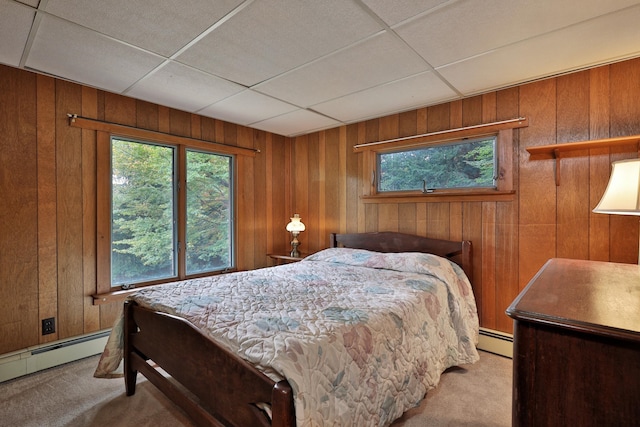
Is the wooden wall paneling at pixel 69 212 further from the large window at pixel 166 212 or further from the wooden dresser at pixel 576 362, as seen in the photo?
the wooden dresser at pixel 576 362

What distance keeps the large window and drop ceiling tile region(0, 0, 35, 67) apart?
2.93ft

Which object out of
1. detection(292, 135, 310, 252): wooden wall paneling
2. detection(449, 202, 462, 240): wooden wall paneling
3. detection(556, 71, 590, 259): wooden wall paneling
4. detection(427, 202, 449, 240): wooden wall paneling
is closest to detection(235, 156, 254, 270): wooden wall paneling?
detection(292, 135, 310, 252): wooden wall paneling

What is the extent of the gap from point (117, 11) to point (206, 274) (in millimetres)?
2539

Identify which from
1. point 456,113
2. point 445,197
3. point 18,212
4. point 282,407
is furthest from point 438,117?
point 18,212

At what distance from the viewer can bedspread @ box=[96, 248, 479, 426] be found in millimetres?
1228

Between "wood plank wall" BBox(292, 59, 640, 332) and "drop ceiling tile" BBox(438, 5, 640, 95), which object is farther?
"wood plank wall" BBox(292, 59, 640, 332)

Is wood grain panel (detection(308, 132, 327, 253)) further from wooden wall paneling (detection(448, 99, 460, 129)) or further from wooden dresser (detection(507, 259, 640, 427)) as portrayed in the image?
wooden dresser (detection(507, 259, 640, 427))

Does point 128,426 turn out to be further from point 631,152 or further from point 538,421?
point 631,152

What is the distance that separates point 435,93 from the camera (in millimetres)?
2713

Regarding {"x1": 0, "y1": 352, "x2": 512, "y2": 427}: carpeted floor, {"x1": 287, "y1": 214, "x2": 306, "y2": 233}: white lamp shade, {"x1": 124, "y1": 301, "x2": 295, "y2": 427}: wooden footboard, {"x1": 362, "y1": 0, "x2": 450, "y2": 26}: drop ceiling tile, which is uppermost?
{"x1": 362, "y1": 0, "x2": 450, "y2": 26}: drop ceiling tile

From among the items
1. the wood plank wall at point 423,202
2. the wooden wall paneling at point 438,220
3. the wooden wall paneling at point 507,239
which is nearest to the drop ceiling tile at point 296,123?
the wood plank wall at point 423,202

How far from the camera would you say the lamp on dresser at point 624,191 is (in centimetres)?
130

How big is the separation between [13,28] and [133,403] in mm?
2335

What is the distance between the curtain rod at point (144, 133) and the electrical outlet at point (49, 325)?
158 cm
